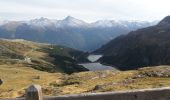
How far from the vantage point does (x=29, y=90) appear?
1466 centimetres

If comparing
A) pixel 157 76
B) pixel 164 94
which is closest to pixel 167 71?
pixel 157 76

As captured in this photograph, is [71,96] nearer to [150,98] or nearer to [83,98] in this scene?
[83,98]

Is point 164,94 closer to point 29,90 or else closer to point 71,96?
point 71,96

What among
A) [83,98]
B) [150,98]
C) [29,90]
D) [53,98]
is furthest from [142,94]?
[29,90]

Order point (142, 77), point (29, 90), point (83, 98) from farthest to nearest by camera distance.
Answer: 1. point (142, 77)
2. point (83, 98)
3. point (29, 90)

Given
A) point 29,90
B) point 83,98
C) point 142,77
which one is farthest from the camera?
point 142,77

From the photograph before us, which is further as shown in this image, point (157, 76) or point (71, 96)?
point (157, 76)

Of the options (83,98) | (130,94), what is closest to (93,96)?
(83,98)

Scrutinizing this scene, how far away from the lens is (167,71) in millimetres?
102688

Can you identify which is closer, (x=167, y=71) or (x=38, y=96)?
(x=38, y=96)

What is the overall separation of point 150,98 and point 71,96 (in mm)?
3167

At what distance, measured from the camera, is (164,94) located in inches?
625

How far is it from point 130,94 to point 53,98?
3068 mm

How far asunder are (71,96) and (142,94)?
2.84 m
